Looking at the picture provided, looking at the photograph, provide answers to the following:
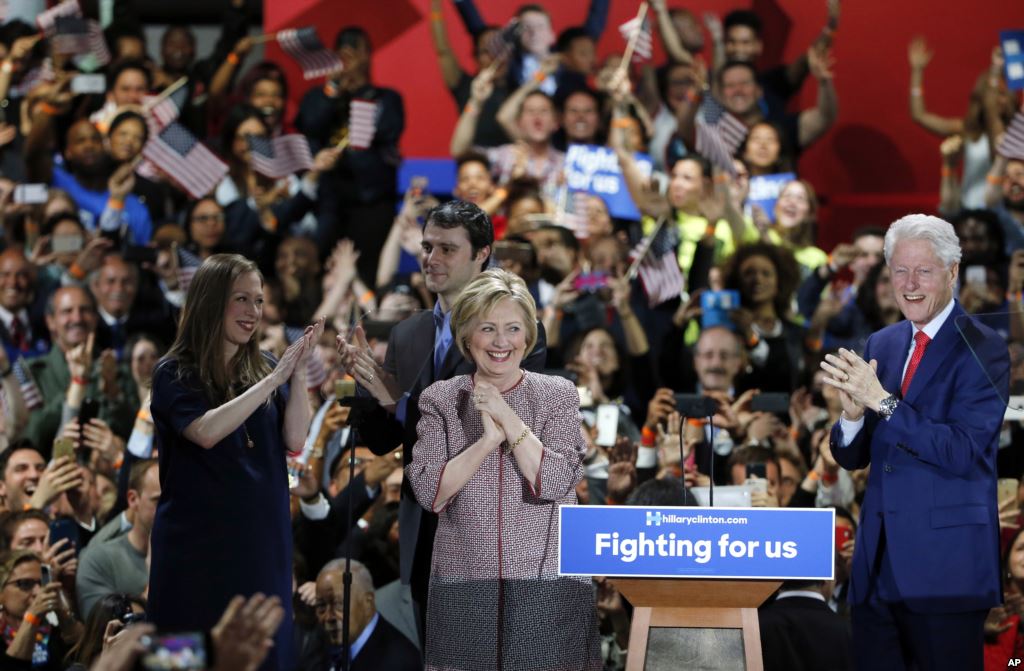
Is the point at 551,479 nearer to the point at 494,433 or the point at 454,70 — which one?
the point at 494,433

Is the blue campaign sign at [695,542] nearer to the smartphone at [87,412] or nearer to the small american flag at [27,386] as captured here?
the smartphone at [87,412]

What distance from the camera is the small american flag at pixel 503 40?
8820 mm

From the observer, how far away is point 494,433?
360 cm

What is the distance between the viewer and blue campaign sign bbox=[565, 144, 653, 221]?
8.05 meters

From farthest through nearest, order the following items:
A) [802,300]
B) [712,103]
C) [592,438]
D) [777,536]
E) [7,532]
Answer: [712,103] < [802,300] < [592,438] < [7,532] < [777,536]

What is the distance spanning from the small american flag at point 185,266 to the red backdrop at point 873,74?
9.62ft

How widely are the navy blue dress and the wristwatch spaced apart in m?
1.48

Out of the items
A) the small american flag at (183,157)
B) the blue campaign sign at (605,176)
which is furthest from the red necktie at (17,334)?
the blue campaign sign at (605,176)

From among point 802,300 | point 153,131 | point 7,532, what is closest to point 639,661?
point 7,532

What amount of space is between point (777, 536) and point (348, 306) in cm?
467

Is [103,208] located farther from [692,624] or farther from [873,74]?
[692,624]

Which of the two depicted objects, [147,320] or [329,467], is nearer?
[329,467]

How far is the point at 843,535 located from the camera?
5.49 meters

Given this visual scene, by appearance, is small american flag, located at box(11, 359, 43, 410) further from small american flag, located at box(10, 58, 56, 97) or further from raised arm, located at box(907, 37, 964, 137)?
raised arm, located at box(907, 37, 964, 137)
